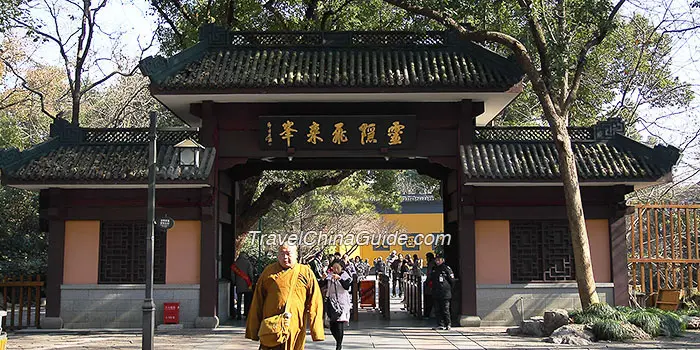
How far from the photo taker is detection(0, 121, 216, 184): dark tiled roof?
531 inches

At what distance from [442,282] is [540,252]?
89.1 inches

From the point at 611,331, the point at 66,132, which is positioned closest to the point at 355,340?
the point at 611,331

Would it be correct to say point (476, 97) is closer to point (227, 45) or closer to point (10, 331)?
point (227, 45)

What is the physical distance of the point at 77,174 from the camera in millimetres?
13547

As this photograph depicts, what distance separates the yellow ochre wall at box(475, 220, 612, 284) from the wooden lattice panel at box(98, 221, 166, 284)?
6.35 m

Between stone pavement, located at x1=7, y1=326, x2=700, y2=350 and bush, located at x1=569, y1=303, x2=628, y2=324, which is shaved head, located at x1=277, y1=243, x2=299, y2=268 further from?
bush, located at x1=569, y1=303, x2=628, y2=324

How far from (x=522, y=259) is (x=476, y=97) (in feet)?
11.1

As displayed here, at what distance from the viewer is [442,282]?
13508mm

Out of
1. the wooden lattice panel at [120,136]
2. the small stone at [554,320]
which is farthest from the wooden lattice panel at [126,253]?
the small stone at [554,320]

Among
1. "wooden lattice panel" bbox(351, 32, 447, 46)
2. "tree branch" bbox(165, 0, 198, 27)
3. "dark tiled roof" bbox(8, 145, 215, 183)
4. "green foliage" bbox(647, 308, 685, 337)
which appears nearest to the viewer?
"green foliage" bbox(647, 308, 685, 337)

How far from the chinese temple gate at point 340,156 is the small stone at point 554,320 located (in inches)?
64.2

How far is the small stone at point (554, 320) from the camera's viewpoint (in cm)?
1209

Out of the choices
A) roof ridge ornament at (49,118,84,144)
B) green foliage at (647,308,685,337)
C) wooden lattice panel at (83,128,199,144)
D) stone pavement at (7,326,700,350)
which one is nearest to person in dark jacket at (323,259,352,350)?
stone pavement at (7,326,700,350)

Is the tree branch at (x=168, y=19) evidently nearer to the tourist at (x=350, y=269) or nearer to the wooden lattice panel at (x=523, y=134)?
the tourist at (x=350, y=269)
